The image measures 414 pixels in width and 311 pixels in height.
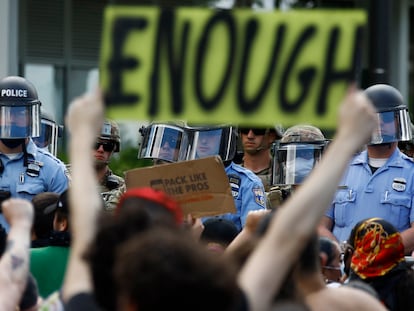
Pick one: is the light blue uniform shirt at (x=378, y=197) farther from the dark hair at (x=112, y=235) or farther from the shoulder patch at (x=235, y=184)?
the dark hair at (x=112, y=235)

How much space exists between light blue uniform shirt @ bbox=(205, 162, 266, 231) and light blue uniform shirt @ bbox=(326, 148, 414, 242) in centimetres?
47

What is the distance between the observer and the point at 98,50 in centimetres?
1805

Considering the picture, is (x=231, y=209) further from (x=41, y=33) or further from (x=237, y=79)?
(x=41, y=33)

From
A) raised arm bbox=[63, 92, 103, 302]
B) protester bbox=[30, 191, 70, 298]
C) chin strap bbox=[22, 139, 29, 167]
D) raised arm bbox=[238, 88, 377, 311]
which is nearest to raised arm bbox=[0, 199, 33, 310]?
raised arm bbox=[63, 92, 103, 302]

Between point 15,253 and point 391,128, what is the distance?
160 inches

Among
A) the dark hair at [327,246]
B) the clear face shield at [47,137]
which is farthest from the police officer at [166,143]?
the dark hair at [327,246]

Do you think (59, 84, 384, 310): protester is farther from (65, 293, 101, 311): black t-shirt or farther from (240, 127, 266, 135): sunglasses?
(240, 127, 266, 135): sunglasses

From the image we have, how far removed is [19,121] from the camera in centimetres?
832

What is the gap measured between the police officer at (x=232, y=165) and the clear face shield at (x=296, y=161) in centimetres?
17

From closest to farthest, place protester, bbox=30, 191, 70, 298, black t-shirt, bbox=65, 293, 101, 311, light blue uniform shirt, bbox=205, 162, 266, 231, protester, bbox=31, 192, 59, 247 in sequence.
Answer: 1. black t-shirt, bbox=65, 293, 101, 311
2. protester, bbox=30, 191, 70, 298
3. protester, bbox=31, 192, 59, 247
4. light blue uniform shirt, bbox=205, 162, 266, 231

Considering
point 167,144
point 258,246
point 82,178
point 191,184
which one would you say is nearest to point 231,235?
point 191,184

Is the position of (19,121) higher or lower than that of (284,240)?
lower

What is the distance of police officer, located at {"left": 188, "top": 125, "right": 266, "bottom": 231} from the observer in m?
8.18

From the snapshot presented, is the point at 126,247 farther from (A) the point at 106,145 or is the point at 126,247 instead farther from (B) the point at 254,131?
(A) the point at 106,145
